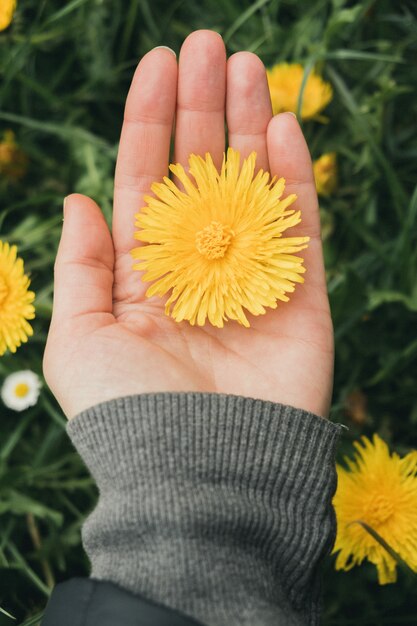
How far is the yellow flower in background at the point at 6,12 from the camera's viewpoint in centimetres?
157

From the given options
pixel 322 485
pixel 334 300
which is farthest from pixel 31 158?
pixel 322 485

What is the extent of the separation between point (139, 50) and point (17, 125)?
1.31 feet

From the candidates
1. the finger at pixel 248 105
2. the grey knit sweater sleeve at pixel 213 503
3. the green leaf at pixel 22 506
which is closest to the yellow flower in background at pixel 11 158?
the finger at pixel 248 105

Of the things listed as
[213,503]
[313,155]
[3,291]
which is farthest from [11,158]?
[213,503]

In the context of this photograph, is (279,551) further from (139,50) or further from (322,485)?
(139,50)

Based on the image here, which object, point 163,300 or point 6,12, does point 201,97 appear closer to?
point 163,300

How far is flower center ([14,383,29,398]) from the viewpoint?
5.08ft

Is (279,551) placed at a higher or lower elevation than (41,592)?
higher

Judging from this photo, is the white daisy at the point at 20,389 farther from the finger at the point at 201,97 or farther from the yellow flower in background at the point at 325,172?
the yellow flower in background at the point at 325,172

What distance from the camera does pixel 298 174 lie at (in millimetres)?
1273

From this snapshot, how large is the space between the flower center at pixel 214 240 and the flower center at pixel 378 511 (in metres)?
0.56

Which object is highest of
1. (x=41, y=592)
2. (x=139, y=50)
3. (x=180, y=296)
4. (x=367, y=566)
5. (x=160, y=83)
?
(x=139, y=50)

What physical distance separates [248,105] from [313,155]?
1.58 ft

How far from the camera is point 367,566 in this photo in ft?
4.76
